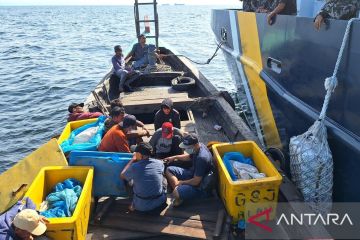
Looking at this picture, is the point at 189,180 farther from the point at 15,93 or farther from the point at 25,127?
the point at 15,93

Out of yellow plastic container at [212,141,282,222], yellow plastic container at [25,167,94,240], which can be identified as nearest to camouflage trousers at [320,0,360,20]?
yellow plastic container at [212,141,282,222]

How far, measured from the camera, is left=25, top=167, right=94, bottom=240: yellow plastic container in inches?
126

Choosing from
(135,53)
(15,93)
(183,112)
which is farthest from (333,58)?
(15,93)

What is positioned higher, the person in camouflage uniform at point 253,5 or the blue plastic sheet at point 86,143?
the person in camouflage uniform at point 253,5

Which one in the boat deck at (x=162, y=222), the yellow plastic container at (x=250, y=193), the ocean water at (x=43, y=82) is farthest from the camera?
the ocean water at (x=43, y=82)

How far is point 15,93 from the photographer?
555 inches

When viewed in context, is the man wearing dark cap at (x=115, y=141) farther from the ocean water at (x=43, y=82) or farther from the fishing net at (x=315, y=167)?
the ocean water at (x=43, y=82)

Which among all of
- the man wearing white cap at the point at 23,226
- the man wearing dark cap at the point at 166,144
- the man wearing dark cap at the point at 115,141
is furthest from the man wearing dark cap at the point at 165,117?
the man wearing white cap at the point at 23,226

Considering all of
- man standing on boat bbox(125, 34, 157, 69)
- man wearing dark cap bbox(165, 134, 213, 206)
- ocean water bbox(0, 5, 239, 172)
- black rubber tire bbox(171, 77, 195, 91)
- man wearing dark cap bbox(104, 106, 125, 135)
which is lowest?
ocean water bbox(0, 5, 239, 172)

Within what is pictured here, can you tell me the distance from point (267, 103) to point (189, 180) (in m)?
2.06

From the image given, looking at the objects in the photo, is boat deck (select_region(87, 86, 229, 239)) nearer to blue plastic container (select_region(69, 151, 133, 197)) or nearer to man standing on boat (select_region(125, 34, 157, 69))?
blue plastic container (select_region(69, 151, 133, 197))

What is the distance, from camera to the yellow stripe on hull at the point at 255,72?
5512 millimetres

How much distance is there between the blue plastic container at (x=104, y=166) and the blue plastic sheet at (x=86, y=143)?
62 cm

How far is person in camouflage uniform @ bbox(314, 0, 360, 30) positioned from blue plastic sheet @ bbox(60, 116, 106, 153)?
10.5 feet
